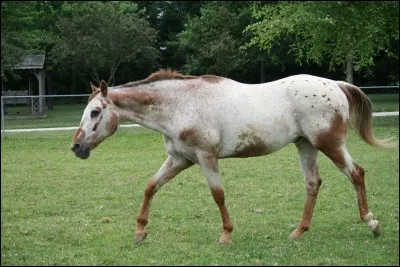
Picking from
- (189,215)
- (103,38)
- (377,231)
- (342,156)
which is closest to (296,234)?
(377,231)

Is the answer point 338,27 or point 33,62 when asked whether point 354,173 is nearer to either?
point 338,27

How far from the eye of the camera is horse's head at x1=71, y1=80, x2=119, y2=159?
6195 mm

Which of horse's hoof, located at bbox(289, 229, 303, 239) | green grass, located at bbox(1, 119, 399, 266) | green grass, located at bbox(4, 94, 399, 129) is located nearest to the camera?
green grass, located at bbox(1, 119, 399, 266)

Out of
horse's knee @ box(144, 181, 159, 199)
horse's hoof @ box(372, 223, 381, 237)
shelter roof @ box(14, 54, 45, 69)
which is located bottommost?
shelter roof @ box(14, 54, 45, 69)

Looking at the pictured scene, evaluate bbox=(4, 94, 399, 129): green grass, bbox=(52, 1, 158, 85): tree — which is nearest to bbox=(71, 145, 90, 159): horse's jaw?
bbox=(4, 94, 399, 129): green grass

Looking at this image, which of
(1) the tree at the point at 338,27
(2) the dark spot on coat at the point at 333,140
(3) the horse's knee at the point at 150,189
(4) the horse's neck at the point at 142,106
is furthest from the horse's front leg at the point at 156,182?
(1) the tree at the point at 338,27

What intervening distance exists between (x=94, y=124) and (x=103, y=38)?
24950 millimetres

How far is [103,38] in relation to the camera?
30.4 metres

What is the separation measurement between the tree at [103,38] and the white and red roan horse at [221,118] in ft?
76.0

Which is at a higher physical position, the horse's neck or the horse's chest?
the horse's neck

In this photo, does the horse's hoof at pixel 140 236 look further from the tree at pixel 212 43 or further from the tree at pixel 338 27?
the tree at pixel 212 43

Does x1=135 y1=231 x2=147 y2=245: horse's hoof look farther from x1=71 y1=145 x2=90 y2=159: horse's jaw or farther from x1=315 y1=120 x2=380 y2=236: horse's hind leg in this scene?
x1=315 y1=120 x2=380 y2=236: horse's hind leg

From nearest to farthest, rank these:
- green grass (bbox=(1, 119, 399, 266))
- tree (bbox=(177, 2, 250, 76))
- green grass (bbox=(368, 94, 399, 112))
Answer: green grass (bbox=(1, 119, 399, 266)), green grass (bbox=(368, 94, 399, 112)), tree (bbox=(177, 2, 250, 76))

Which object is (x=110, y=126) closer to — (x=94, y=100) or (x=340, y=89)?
(x=94, y=100)
